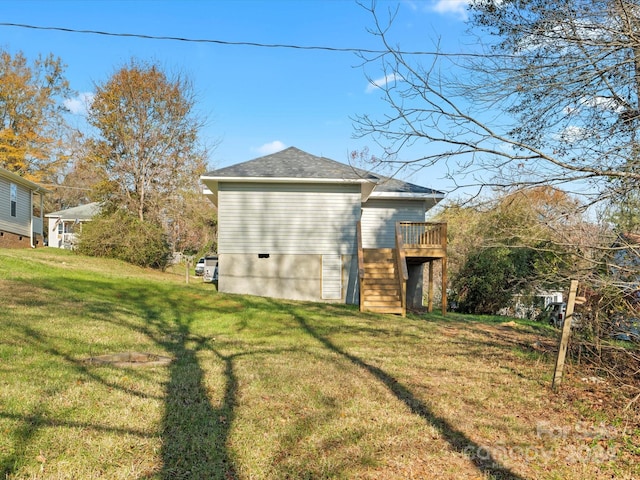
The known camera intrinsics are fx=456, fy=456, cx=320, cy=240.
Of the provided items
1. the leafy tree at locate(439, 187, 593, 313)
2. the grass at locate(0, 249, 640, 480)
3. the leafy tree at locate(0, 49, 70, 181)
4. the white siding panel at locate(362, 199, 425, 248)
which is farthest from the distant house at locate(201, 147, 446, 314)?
the leafy tree at locate(0, 49, 70, 181)

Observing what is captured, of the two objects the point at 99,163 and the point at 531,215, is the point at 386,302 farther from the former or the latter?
the point at 99,163

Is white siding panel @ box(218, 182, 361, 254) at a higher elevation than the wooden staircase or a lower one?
higher

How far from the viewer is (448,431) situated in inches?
159

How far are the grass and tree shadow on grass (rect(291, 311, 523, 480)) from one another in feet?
0.05

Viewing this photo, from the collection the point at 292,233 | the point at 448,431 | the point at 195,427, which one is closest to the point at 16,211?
the point at 292,233

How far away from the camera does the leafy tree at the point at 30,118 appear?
1256 inches

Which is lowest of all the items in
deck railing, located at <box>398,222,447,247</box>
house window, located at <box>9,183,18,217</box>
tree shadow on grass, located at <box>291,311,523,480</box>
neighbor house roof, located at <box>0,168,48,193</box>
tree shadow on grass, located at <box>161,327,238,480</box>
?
tree shadow on grass, located at <box>291,311,523,480</box>

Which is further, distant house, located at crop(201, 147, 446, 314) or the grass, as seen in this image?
distant house, located at crop(201, 147, 446, 314)

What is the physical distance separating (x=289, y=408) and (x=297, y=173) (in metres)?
11.3

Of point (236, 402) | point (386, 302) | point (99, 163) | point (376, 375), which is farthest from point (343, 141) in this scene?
point (99, 163)

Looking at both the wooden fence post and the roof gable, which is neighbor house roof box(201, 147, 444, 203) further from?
the wooden fence post

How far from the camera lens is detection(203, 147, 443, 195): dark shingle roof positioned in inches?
581

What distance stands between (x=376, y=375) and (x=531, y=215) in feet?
9.48

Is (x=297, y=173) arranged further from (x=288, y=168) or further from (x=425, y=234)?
(x=425, y=234)
